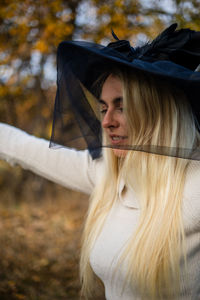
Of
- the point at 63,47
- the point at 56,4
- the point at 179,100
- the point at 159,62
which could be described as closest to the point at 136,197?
the point at 179,100

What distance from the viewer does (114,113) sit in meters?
1.25

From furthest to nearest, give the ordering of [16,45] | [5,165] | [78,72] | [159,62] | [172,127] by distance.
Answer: [5,165] → [16,45] → [78,72] → [172,127] → [159,62]

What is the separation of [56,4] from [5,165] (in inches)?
139

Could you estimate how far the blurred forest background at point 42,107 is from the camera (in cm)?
321

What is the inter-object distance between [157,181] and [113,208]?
326 millimetres

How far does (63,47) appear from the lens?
3.87ft

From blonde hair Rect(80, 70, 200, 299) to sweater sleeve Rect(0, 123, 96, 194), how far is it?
0.44 metres

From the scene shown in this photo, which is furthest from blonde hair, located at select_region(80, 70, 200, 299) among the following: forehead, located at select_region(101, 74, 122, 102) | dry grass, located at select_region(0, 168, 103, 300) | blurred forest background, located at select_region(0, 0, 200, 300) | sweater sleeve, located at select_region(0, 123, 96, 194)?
dry grass, located at select_region(0, 168, 103, 300)

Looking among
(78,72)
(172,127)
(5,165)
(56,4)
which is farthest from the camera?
(5,165)

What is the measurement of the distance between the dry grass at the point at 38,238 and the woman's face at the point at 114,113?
2.65 metres

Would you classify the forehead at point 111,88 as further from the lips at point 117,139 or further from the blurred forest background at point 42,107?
the blurred forest background at point 42,107

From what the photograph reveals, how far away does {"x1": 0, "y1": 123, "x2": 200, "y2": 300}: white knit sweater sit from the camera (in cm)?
114

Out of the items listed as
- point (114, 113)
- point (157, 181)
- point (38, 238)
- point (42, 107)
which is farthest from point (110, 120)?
point (42, 107)

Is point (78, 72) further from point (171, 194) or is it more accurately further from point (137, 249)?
point (137, 249)
